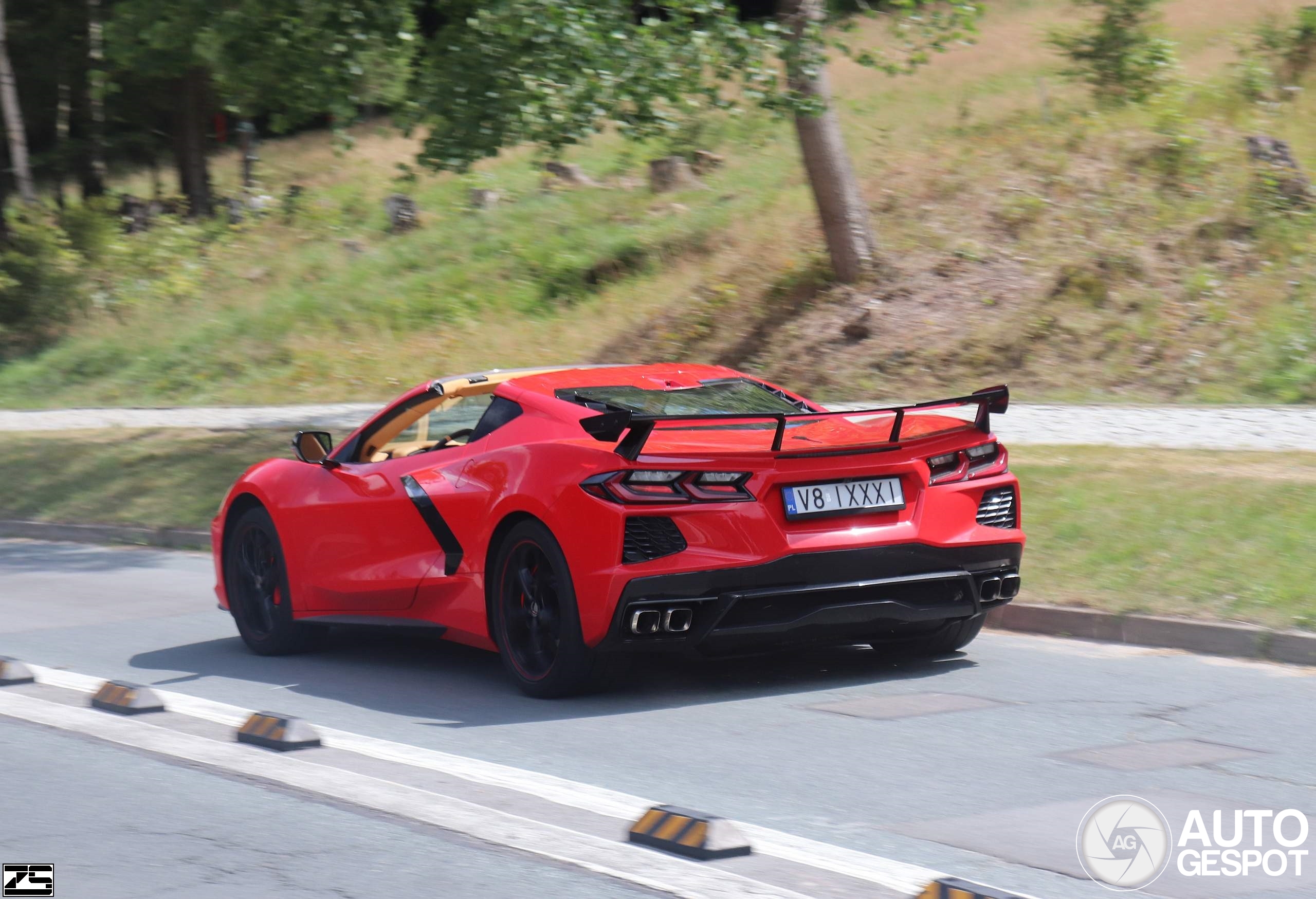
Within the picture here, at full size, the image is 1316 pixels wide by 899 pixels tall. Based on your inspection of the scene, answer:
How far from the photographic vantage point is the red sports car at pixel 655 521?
251 inches

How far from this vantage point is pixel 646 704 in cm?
688

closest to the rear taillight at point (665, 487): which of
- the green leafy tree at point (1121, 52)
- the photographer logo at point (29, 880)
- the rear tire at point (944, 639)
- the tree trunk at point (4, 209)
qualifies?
the rear tire at point (944, 639)

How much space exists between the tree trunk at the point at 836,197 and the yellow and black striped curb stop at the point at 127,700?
13225 millimetres

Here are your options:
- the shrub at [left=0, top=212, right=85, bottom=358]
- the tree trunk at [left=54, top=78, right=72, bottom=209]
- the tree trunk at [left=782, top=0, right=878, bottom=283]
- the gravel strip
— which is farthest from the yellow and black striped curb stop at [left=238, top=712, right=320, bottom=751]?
the tree trunk at [left=54, top=78, right=72, bottom=209]

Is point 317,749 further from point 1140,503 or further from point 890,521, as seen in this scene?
point 1140,503

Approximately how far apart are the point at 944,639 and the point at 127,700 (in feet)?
12.2

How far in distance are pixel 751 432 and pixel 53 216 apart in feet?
90.0

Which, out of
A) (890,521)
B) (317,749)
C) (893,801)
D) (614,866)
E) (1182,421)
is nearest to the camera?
(614,866)

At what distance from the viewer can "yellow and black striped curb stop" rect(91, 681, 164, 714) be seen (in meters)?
7.00

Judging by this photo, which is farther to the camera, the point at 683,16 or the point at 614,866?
the point at 683,16

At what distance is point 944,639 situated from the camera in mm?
7707

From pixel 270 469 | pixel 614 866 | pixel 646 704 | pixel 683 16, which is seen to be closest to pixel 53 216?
pixel 683 16

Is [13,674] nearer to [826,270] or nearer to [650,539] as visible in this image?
[650,539]

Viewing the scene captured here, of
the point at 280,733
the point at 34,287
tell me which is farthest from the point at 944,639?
the point at 34,287
